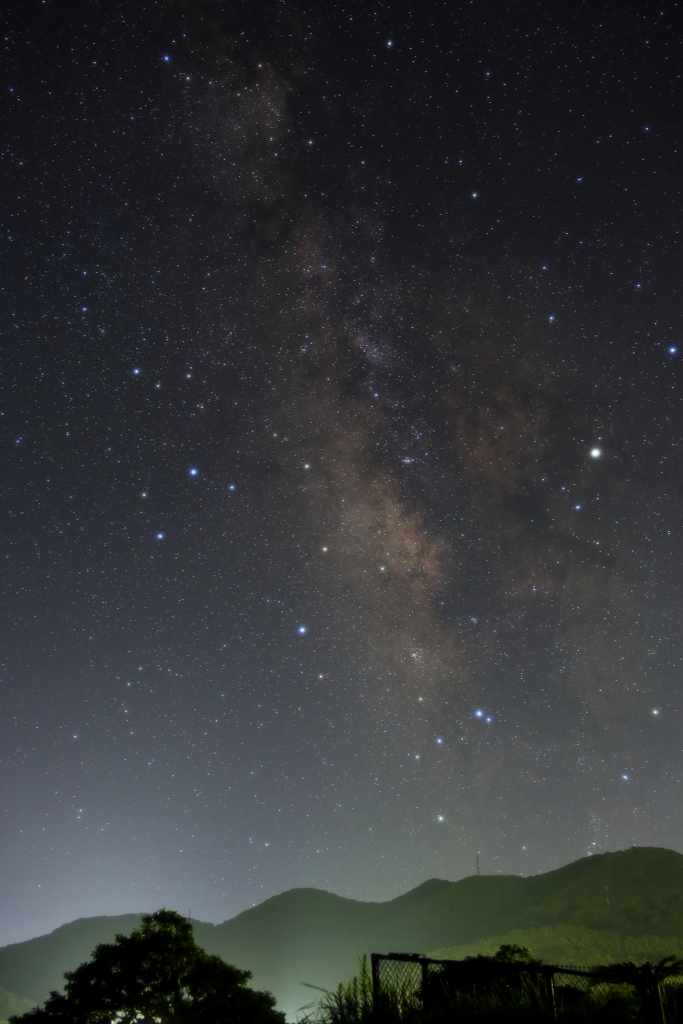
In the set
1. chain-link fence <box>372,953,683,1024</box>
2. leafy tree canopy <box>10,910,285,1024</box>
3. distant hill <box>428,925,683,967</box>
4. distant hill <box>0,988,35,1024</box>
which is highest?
chain-link fence <box>372,953,683,1024</box>

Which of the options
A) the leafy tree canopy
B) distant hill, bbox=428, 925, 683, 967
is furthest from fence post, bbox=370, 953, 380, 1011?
distant hill, bbox=428, 925, 683, 967

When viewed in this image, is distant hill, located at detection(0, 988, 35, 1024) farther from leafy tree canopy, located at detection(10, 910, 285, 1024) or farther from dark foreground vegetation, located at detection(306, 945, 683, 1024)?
dark foreground vegetation, located at detection(306, 945, 683, 1024)

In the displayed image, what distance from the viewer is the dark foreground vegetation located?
6.10 metres

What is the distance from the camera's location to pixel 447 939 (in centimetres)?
18975

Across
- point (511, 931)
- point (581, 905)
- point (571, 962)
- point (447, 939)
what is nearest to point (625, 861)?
point (581, 905)

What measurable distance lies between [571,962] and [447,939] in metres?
73.5

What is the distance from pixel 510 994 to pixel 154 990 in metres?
14.4

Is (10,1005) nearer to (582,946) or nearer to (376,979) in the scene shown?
(582,946)

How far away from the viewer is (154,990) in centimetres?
1717

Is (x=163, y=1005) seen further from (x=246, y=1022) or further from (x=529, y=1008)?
(x=529, y=1008)

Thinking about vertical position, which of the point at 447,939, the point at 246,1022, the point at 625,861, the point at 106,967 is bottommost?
the point at 447,939

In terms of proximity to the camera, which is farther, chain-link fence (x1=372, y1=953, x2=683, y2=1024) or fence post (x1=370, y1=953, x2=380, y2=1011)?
fence post (x1=370, y1=953, x2=380, y2=1011)

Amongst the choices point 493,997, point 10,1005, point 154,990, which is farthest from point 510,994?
point 10,1005

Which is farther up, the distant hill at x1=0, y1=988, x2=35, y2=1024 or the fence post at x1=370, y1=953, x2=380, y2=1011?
the fence post at x1=370, y1=953, x2=380, y2=1011
